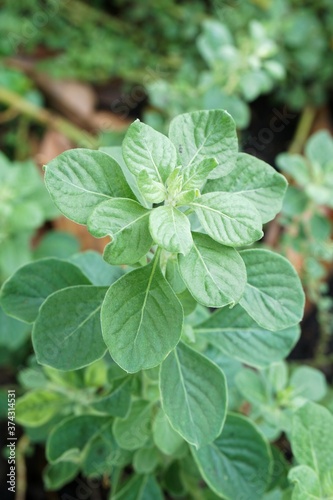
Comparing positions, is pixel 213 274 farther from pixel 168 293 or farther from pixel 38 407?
pixel 38 407

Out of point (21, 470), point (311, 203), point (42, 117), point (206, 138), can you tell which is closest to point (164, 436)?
point (206, 138)

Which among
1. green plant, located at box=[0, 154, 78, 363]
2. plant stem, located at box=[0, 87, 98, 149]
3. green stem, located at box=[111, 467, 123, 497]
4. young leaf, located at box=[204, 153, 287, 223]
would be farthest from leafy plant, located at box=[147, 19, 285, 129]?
green stem, located at box=[111, 467, 123, 497]

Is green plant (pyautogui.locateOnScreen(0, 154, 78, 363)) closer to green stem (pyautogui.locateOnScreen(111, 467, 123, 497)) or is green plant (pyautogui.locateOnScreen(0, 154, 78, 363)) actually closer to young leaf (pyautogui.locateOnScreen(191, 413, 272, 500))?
green stem (pyautogui.locateOnScreen(111, 467, 123, 497))

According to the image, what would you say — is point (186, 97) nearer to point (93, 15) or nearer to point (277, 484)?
point (93, 15)

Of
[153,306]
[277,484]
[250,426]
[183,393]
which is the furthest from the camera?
[277,484]

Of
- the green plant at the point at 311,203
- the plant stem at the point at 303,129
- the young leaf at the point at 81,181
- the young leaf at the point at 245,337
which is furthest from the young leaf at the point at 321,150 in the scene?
the young leaf at the point at 81,181

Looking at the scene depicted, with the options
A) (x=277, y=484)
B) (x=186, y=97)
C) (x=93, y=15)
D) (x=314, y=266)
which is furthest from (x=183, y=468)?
(x=93, y=15)
